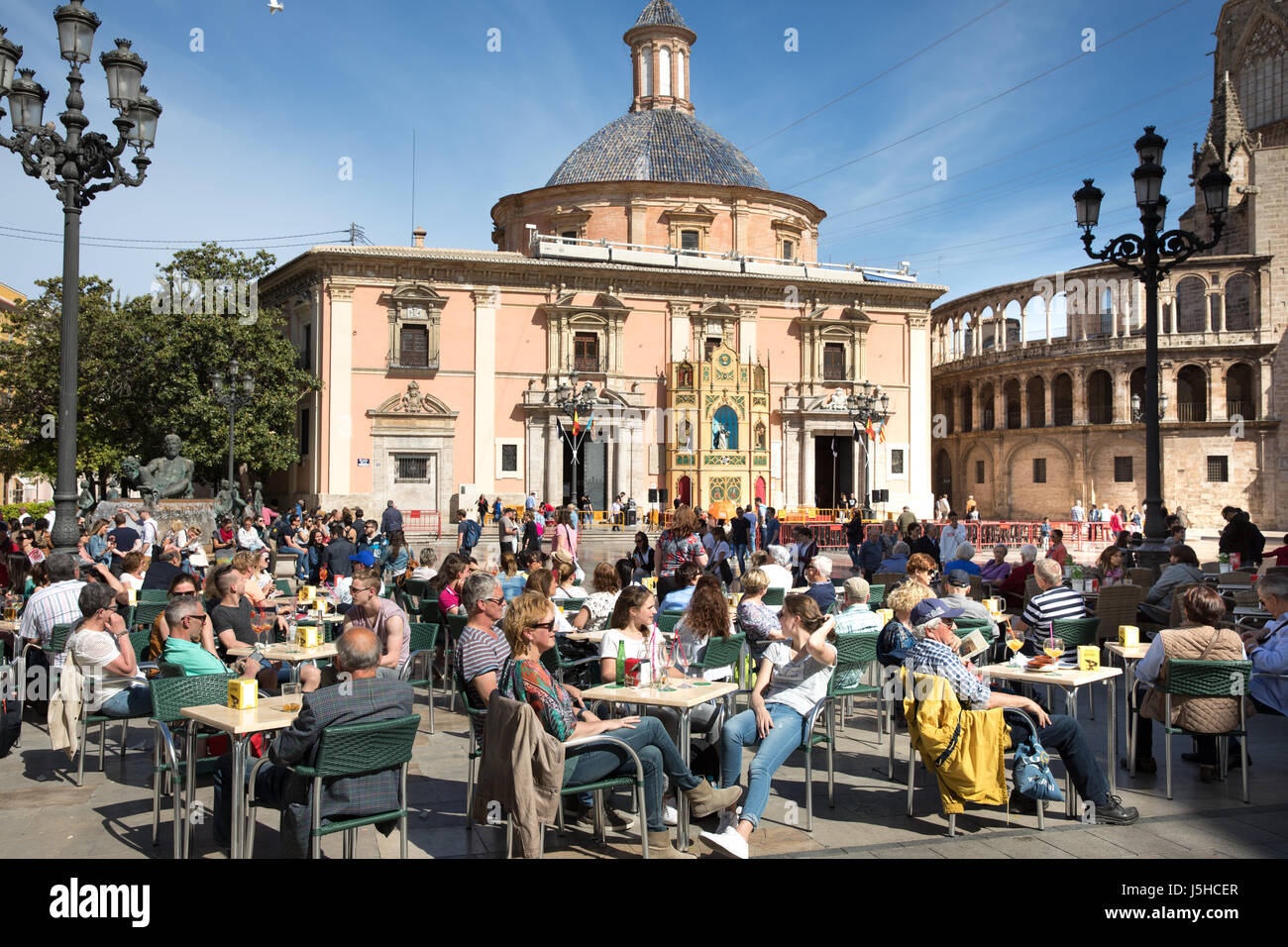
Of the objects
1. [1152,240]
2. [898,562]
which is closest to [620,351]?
[898,562]

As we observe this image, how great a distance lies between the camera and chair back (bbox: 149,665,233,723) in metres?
5.26

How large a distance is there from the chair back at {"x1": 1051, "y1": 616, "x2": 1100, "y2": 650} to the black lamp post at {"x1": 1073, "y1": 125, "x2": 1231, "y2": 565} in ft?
17.7

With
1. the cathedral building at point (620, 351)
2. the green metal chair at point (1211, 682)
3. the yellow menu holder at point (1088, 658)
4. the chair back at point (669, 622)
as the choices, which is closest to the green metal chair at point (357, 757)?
the chair back at point (669, 622)

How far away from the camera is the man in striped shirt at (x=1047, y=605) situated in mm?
7426

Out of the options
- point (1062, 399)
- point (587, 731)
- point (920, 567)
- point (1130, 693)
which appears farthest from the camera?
point (1062, 399)

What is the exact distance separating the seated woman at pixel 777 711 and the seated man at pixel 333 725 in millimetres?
1741

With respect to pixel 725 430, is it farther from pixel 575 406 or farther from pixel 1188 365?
pixel 1188 365

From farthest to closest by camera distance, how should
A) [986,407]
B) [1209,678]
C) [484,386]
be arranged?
[986,407] → [484,386] → [1209,678]

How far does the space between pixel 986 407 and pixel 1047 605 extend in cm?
4300

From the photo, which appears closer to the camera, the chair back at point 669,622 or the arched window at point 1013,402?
the chair back at point 669,622

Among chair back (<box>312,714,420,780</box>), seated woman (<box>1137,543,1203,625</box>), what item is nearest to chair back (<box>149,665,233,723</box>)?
chair back (<box>312,714,420,780</box>)

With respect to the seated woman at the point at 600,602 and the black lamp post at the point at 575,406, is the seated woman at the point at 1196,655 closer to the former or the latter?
the seated woman at the point at 600,602

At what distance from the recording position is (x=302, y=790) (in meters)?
4.49

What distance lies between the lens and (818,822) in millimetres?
5699
